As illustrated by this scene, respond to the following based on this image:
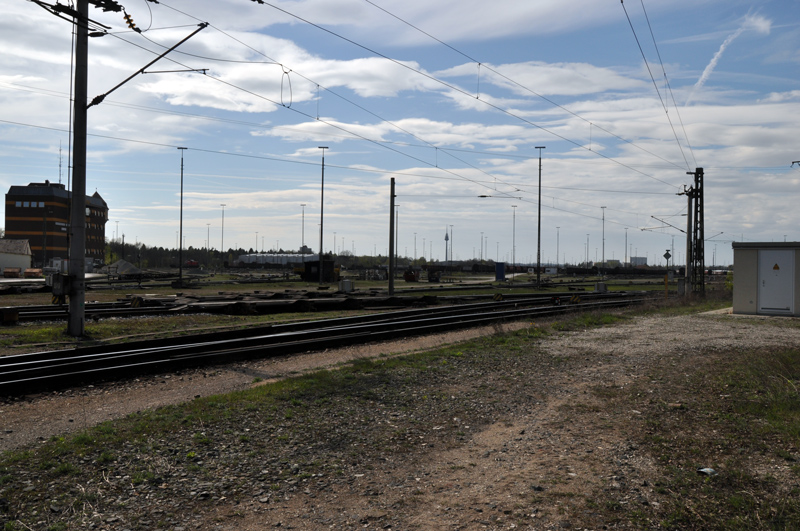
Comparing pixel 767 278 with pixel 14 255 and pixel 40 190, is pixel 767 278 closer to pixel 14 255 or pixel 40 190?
pixel 14 255

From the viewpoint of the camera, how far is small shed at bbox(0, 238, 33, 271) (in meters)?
90.4

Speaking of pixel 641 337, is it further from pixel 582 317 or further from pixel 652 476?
pixel 652 476

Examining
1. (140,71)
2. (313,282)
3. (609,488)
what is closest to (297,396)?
(609,488)

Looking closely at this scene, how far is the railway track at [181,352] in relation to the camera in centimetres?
1173

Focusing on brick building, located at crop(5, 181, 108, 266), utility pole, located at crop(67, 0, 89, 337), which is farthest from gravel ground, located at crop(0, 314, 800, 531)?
brick building, located at crop(5, 181, 108, 266)

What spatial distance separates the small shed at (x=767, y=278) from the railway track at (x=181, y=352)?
13.7m

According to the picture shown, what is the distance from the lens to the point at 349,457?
7.82 metres

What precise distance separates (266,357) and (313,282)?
51.5 m

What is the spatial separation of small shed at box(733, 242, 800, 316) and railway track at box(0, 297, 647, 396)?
13.7 m

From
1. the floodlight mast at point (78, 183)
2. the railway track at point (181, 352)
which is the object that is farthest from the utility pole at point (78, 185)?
the railway track at point (181, 352)

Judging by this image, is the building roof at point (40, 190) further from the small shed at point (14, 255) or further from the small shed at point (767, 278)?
the small shed at point (767, 278)

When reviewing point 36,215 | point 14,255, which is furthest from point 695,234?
point 36,215

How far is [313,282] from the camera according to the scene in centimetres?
6675

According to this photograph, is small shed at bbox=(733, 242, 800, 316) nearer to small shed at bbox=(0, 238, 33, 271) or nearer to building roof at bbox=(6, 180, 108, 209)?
small shed at bbox=(0, 238, 33, 271)
